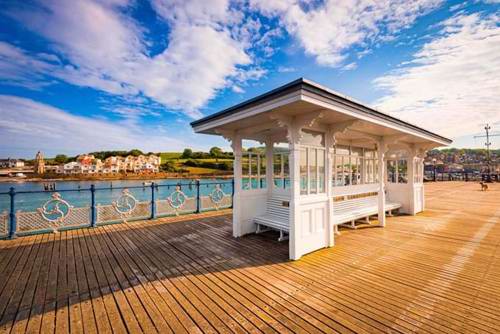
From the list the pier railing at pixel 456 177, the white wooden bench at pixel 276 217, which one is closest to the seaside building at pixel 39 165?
the white wooden bench at pixel 276 217

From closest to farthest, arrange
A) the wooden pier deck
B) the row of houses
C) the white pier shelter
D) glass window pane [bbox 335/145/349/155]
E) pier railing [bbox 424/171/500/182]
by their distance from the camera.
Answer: the wooden pier deck < the white pier shelter < glass window pane [bbox 335/145/349/155] < pier railing [bbox 424/171/500/182] < the row of houses

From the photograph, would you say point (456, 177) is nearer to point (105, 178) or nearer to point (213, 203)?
point (213, 203)

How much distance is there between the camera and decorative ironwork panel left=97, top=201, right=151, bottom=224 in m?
6.19

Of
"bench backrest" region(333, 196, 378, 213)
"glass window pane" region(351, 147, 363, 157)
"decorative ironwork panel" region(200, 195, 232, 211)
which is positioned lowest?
"decorative ironwork panel" region(200, 195, 232, 211)

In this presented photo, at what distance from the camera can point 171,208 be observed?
24.2 feet

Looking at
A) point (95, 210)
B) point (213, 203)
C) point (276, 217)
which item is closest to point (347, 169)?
point (276, 217)

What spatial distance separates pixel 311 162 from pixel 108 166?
86.1 metres

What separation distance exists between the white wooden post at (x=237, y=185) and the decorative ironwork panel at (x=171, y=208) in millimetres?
3225

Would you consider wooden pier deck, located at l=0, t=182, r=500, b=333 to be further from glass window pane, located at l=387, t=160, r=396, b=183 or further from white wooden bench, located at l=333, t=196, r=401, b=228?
glass window pane, located at l=387, t=160, r=396, b=183

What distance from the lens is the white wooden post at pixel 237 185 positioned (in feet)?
16.7

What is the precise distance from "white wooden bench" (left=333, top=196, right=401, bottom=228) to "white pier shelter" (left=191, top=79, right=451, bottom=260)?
0.10 feet

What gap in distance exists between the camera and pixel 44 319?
2.23 meters

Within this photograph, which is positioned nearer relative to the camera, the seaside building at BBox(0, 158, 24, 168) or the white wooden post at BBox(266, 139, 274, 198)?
the white wooden post at BBox(266, 139, 274, 198)

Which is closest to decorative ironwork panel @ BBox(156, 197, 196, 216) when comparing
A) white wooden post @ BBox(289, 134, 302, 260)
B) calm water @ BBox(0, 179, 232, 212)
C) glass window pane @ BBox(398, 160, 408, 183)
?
calm water @ BBox(0, 179, 232, 212)
